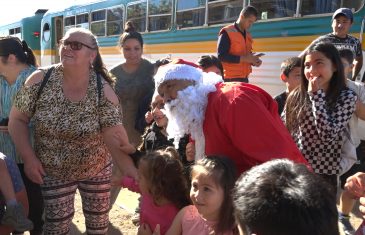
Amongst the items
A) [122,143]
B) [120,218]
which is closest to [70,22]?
[120,218]

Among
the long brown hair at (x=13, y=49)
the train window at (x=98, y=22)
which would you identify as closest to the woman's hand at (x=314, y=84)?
the long brown hair at (x=13, y=49)

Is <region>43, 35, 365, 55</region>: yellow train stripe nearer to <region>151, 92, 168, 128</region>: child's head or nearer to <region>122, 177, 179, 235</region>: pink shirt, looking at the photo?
<region>151, 92, 168, 128</region>: child's head

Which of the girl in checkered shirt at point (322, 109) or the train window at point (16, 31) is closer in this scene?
the girl in checkered shirt at point (322, 109)

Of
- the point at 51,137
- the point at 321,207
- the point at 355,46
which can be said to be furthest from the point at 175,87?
the point at 355,46

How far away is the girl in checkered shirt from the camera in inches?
105

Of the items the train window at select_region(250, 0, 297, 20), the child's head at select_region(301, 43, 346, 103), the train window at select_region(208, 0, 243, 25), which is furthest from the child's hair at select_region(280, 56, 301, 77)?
the train window at select_region(208, 0, 243, 25)

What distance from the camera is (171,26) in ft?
28.3

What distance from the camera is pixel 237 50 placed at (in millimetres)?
5918

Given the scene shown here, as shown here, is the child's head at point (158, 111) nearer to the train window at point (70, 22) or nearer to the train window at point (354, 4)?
the train window at point (354, 4)

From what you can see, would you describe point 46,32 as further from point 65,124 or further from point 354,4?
point 65,124

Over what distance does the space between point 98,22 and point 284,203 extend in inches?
444

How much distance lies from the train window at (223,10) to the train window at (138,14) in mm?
2471

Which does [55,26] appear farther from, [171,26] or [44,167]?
[44,167]

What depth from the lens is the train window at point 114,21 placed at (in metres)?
10.5
